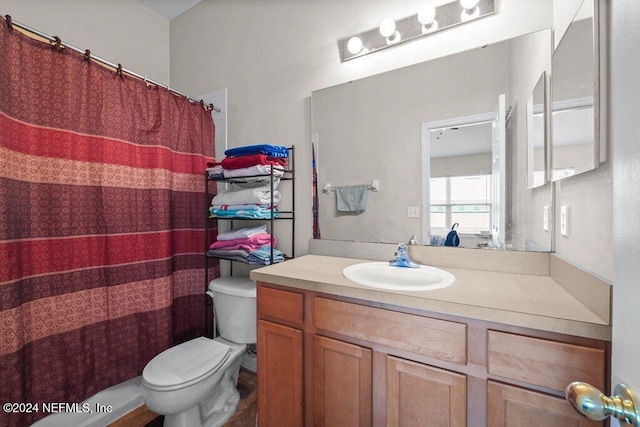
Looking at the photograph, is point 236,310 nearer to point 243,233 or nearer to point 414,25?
point 243,233

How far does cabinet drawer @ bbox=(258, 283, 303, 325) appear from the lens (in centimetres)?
107

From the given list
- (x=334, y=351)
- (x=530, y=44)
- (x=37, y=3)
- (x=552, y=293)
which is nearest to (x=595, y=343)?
(x=552, y=293)

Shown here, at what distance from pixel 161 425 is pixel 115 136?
5.28 ft

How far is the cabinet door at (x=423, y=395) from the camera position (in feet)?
2.59

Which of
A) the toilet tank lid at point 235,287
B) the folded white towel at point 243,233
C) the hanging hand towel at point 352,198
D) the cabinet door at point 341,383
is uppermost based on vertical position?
the hanging hand towel at point 352,198

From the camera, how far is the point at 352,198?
1548mm

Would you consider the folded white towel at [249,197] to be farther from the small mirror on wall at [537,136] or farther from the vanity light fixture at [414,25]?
the small mirror on wall at [537,136]

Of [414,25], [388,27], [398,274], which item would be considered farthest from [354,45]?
[398,274]

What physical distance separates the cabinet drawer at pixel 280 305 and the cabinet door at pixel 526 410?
65 cm

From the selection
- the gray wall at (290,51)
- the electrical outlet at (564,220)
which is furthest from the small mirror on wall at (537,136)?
the gray wall at (290,51)

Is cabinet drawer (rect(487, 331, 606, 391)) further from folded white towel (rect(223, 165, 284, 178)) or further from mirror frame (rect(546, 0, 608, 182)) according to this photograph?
folded white towel (rect(223, 165, 284, 178))

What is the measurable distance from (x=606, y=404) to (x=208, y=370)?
1.42m

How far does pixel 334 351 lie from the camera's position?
0.99m

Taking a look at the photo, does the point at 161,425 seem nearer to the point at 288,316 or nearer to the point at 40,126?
the point at 288,316
